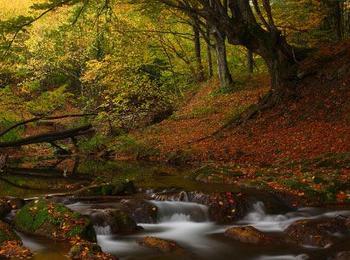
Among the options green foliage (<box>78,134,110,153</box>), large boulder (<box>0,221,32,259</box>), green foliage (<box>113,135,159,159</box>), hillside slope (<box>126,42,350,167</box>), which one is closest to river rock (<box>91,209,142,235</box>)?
large boulder (<box>0,221,32,259</box>)

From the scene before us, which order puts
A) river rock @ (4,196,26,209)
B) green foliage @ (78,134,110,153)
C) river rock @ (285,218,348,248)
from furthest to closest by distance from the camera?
1. green foliage @ (78,134,110,153)
2. river rock @ (4,196,26,209)
3. river rock @ (285,218,348,248)

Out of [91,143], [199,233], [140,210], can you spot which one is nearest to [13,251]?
[140,210]

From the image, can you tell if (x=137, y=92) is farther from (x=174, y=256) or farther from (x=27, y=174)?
(x=174, y=256)

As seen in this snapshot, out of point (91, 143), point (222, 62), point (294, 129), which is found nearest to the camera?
point (294, 129)

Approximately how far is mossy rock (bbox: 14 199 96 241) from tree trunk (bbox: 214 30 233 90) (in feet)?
53.4

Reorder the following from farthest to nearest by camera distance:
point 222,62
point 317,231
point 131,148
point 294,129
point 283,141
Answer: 1. point 222,62
2. point 131,148
3. point 294,129
4. point 283,141
5. point 317,231

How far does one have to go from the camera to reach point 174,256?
317 inches

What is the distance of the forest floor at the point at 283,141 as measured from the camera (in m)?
12.5

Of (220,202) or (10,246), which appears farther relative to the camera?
(220,202)

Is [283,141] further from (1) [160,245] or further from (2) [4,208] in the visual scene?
(2) [4,208]

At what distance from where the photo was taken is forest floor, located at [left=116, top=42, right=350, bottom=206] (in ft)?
41.1

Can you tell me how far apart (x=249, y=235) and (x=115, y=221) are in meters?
2.74

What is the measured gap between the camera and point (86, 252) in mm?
7262

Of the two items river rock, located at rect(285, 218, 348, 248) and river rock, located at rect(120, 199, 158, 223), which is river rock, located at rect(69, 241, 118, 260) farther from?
river rock, located at rect(285, 218, 348, 248)
